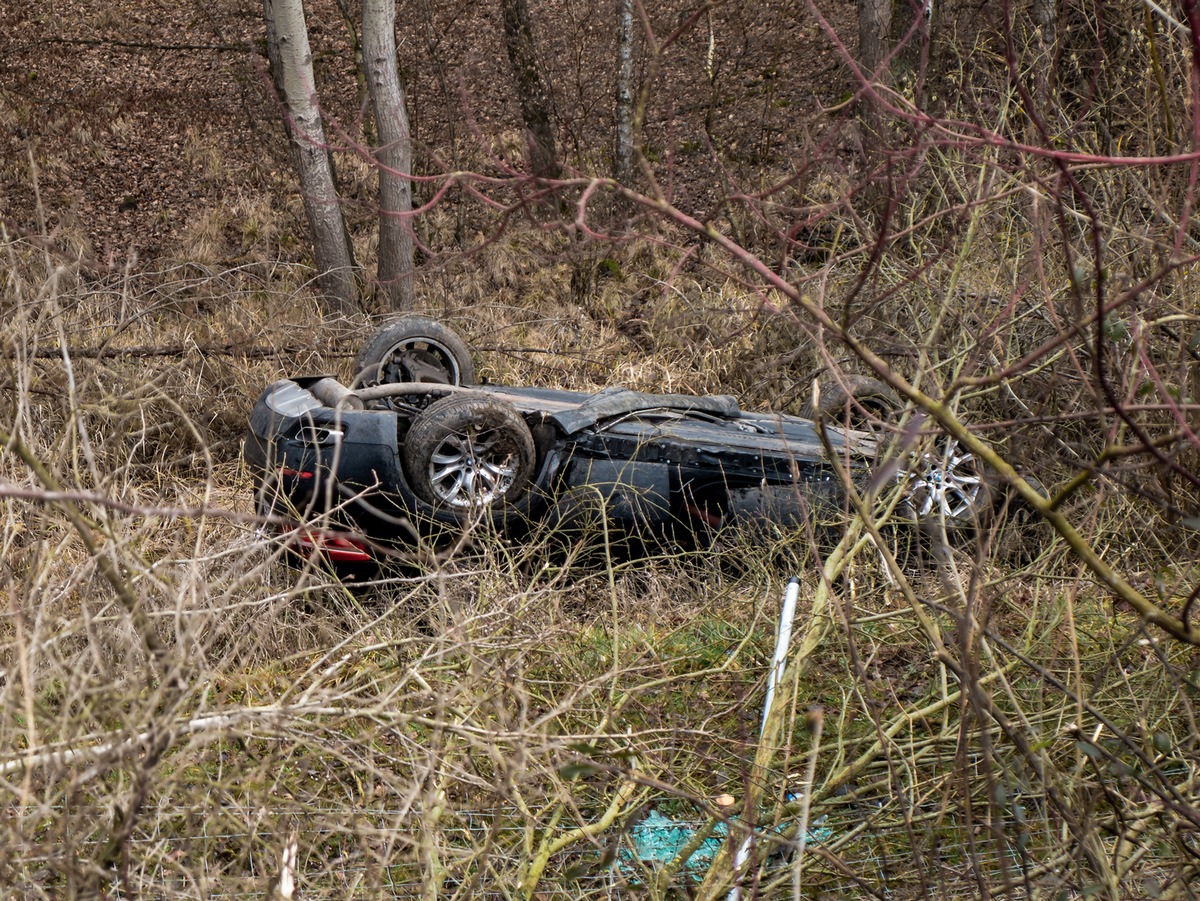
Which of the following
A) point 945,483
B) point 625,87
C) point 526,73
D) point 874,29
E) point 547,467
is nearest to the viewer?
point 945,483

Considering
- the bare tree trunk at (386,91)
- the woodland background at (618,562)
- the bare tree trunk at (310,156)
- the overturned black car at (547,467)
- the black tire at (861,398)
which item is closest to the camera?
the woodland background at (618,562)

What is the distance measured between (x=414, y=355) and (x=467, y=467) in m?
1.97

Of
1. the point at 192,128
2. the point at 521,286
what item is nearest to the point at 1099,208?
the point at 521,286

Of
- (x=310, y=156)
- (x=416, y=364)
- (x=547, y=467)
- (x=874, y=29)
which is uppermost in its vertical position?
(x=874, y=29)

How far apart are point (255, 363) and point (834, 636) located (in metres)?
6.41

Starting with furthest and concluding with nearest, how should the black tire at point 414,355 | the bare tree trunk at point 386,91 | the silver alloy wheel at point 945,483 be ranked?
1. the bare tree trunk at point 386,91
2. the black tire at point 414,355
3. the silver alloy wheel at point 945,483

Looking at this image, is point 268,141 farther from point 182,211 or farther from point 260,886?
point 260,886

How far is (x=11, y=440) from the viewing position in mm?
2480

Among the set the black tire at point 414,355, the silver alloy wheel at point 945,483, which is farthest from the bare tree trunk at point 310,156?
the silver alloy wheel at point 945,483

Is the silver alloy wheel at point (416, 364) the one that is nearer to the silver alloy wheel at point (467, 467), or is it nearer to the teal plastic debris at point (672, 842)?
the silver alloy wheel at point (467, 467)

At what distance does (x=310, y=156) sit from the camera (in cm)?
1077

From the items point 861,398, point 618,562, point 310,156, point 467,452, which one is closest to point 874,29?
point 310,156

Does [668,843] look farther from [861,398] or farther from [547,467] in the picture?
[861,398]

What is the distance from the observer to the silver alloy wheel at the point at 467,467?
20.0 feet
